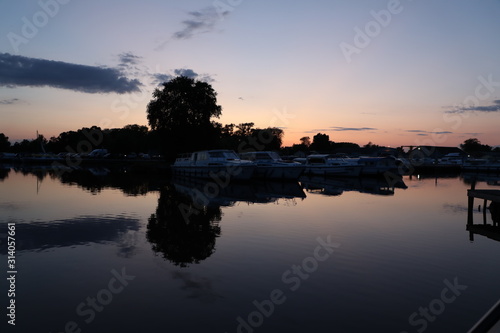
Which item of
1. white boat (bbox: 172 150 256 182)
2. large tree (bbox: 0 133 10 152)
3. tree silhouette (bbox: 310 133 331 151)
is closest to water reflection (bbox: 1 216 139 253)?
white boat (bbox: 172 150 256 182)

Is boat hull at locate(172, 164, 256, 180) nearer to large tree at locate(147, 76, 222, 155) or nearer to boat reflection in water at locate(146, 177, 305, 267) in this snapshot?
boat reflection in water at locate(146, 177, 305, 267)

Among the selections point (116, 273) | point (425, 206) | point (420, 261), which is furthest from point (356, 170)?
point (116, 273)

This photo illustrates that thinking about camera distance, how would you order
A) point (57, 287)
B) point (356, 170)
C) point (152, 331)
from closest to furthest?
point (152, 331) < point (57, 287) < point (356, 170)

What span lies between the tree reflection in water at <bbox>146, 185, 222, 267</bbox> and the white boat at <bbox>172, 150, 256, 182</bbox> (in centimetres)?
1547

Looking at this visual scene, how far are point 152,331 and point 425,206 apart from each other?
21.6 metres

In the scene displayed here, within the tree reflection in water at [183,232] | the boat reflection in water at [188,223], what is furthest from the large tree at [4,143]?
the tree reflection in water at [183,232]

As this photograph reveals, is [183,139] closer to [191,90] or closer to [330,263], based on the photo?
[191,90]

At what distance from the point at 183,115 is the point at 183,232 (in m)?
47.8

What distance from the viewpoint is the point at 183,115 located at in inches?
2402

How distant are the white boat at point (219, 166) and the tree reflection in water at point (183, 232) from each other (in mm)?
15474

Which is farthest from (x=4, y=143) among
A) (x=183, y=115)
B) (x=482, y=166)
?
(x=482, y=166)

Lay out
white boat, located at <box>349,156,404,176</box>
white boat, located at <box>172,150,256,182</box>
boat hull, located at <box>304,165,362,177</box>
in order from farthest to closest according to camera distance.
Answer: white boat, located at <box>349,156,404,176</box> → boat hull, located at <box>304,165,362,177</box> → white boat, located at <box>172,150,256,182</box>

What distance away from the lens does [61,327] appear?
7086mm

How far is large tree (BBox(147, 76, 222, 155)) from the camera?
61000 millimetres
